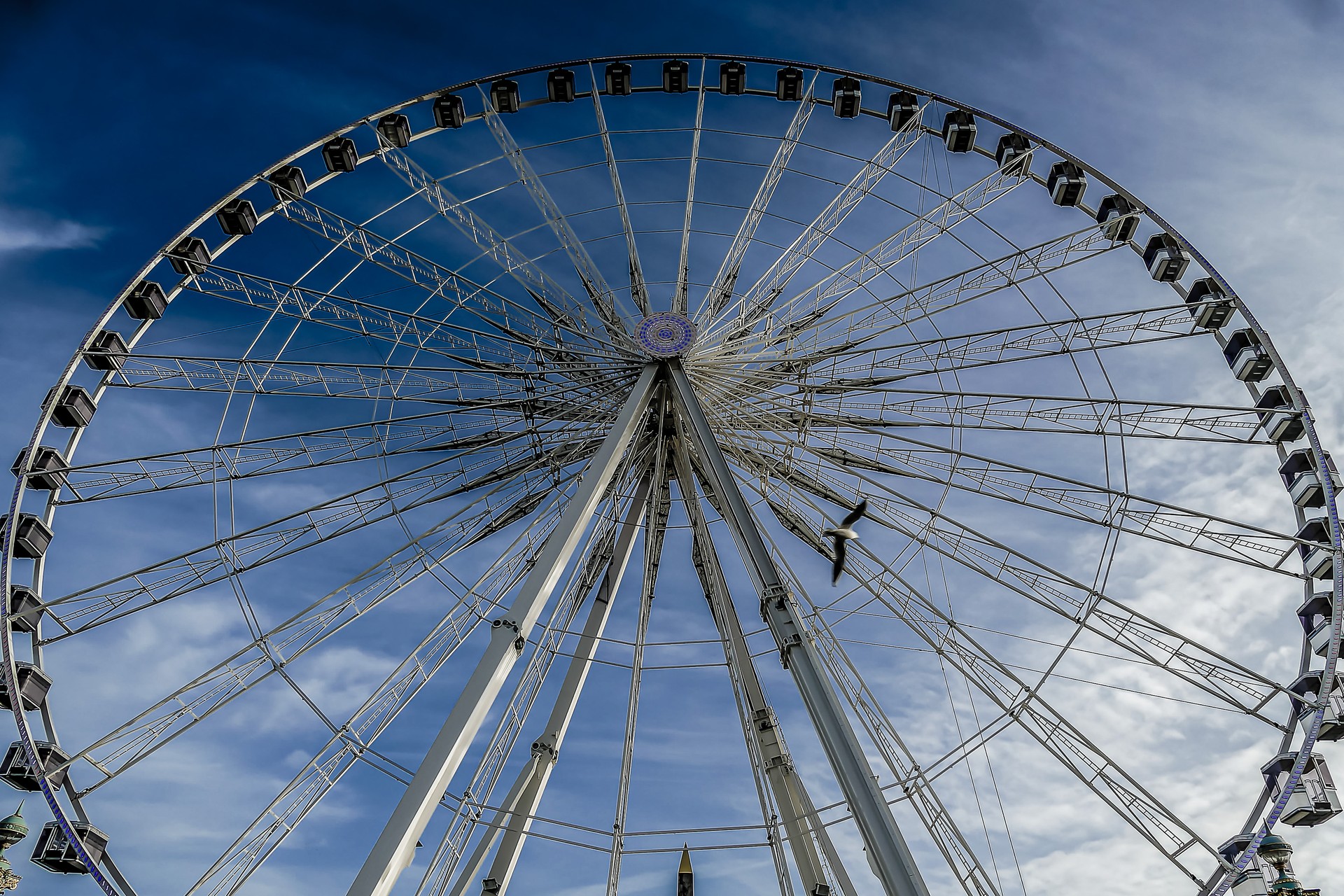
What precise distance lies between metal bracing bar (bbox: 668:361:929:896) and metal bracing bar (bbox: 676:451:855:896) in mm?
2193

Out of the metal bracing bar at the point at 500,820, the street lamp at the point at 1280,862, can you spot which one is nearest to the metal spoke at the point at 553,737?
the metal bracing bar at the point at 500,820

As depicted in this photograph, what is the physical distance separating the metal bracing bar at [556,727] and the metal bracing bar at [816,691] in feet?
12.1

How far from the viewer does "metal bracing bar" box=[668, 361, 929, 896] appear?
1156 cm

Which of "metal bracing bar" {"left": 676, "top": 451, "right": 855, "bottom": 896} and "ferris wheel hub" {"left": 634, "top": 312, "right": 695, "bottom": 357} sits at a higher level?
"ferris wheel hub" {"left": 634, "top": 312, "right": 695, "bottom": 357}

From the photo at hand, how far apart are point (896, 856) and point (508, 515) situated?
10.9 m

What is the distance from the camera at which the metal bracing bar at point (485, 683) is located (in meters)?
11.0

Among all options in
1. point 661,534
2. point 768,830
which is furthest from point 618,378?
point 768,830

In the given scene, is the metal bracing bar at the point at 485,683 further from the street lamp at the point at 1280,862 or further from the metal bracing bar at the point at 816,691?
the street lamp at the point at 1280,862

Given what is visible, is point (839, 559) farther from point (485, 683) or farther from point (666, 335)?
point (666, 335)

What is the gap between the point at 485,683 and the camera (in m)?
12.8

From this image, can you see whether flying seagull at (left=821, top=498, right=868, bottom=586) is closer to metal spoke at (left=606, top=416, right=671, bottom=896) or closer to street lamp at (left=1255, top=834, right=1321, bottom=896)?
metal spoke at (left=606, top=416, right=671, bottom=896)

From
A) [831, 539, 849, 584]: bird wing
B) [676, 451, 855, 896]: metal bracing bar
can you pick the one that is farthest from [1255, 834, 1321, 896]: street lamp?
[831, 539, 849, 584]: bird wing

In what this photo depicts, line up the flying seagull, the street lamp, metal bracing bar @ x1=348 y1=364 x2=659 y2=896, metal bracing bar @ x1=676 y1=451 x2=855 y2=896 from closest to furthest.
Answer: metal bracing bar @ x1=348 y1=364 x2=659 y2=896, the flying seagull, metal bracing bar @ x1=676 y1=451 x2=855 y2=896, the street lamp

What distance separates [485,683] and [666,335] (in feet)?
29.6
